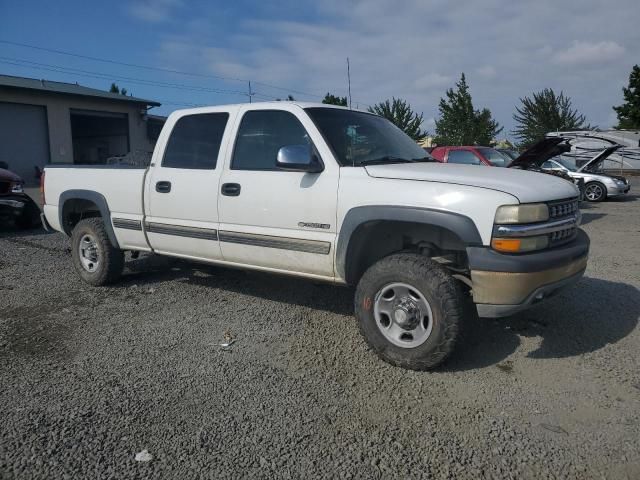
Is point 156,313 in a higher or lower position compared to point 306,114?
lower

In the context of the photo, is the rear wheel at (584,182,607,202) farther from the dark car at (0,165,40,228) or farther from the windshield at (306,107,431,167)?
the dark car at (0,165,40,228)

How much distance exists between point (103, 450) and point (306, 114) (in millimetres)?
2828

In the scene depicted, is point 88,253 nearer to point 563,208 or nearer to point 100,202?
point 100,202

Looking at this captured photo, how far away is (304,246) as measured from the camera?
160 inches


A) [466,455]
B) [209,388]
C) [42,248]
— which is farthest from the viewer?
[42,248]

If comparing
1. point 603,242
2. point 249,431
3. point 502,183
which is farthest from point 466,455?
point 603,242

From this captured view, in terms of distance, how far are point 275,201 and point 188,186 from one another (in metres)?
1.05

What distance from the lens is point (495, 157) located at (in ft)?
42.6

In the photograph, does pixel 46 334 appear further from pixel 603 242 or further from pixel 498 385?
pixel 603 242

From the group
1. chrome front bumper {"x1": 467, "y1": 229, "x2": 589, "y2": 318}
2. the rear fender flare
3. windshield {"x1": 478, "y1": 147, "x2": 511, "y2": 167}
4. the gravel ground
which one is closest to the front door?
the gravel ground

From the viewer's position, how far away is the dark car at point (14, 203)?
9367 millimetres

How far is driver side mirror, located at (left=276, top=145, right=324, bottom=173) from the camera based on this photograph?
3861mm

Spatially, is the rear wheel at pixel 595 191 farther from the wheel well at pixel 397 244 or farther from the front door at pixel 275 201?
the front door at pixel 275 201

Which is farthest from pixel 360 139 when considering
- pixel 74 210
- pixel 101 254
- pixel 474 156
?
pixel 474 156
